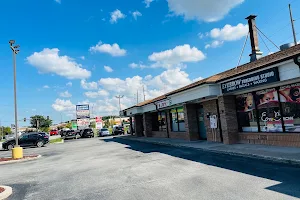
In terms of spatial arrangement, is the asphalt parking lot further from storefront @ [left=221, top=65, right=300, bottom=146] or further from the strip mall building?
the strip mall building

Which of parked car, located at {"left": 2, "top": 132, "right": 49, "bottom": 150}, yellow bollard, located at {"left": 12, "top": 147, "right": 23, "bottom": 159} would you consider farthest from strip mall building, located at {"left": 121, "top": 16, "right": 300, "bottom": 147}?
parked car, located at {"left": 2, "top": 132, "right": 49, "bottom": 150}

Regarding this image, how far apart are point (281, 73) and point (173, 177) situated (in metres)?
6.64

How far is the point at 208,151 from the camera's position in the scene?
13.8 meters

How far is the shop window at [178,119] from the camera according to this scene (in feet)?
72.5

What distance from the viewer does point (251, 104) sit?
46.3 feet

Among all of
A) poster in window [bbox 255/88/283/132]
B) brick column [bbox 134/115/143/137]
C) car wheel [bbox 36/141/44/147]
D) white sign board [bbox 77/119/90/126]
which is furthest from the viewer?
white sign board [bbox 77/119/90/126]

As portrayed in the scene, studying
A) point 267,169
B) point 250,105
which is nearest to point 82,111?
point 250,105

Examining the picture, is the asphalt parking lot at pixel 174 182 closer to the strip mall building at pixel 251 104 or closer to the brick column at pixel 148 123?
the strip mall building at pixel 251 104

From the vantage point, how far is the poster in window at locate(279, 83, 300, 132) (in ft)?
37.5

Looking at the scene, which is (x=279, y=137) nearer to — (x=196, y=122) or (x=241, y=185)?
(x=241, y=185)

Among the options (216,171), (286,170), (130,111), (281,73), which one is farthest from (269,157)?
(130,111)

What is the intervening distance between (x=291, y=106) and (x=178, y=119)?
11833 mm

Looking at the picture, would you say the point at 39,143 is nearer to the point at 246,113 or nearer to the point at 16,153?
the point at 16,153

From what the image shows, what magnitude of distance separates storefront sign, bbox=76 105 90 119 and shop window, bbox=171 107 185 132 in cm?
4330
